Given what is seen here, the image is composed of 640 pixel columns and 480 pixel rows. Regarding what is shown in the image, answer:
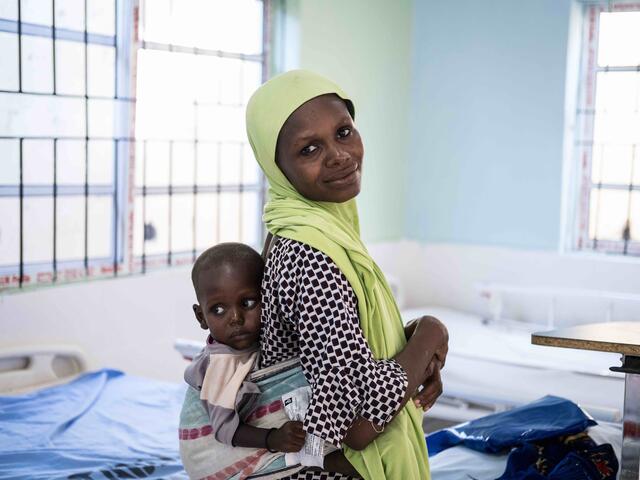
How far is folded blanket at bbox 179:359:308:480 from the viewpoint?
1546 mm

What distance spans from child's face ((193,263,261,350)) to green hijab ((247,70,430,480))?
0.12 metres

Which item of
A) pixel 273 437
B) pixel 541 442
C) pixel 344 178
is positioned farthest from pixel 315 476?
pixel 541 442

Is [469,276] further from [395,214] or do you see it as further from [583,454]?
[583,454]

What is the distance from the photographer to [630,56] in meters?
4.66

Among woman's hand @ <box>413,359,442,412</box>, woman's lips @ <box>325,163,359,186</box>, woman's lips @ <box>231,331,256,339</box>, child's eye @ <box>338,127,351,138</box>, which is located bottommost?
woman's hand @ <box>413,359,442,412</box>

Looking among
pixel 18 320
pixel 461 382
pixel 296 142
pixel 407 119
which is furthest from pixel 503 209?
pixel 296 142

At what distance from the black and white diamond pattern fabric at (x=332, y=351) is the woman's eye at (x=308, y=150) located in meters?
0.17

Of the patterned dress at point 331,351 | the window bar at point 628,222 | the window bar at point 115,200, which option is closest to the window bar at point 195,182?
the window bar at point 115,200

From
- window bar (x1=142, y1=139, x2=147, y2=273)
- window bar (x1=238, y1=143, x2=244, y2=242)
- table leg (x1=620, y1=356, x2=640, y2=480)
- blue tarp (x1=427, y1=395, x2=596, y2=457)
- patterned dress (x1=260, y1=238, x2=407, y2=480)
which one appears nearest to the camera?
patterned dress (x1=260, y1=238, x2=407, y2=480)

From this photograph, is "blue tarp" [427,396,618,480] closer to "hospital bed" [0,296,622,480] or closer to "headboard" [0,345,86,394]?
"hospital bed" [0,296,622,480]

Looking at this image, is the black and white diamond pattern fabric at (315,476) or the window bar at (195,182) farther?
the window bar at (195,182)

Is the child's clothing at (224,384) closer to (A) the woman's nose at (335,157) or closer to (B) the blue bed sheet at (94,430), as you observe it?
(A) the woman's nose at (335,157)

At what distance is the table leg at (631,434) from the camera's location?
1.86 metres

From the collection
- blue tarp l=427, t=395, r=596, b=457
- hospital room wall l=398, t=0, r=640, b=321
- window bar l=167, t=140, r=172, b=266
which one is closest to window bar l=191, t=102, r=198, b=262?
window bar l=167, t=140, r=172, b=266
